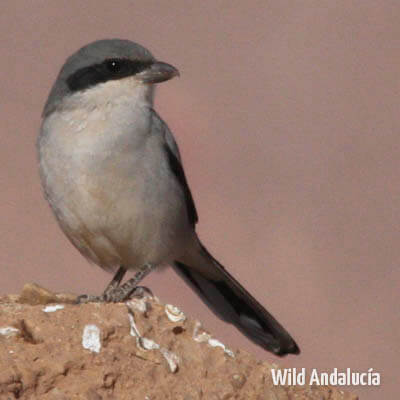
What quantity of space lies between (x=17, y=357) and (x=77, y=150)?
1.66m

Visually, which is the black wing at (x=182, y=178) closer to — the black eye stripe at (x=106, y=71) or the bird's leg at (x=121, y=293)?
the black eye stripe at (x=106, y=71)

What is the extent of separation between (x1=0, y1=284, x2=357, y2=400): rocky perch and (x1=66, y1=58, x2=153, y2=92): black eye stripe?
1.56m

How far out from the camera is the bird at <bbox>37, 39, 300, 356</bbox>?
175 inches

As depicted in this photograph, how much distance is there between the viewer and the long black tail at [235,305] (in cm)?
518

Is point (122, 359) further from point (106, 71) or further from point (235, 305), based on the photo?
point (235, 305)

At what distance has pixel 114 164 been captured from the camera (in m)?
4.44

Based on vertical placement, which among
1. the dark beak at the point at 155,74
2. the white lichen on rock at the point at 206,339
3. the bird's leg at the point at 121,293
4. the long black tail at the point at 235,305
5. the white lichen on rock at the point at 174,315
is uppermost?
the dark beak at the point at 155,74

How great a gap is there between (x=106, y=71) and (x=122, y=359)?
1.99 metres

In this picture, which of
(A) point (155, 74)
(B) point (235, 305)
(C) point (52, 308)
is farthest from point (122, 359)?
(B) point (235, 305)

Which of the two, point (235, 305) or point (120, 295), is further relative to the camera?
point (235, 305)

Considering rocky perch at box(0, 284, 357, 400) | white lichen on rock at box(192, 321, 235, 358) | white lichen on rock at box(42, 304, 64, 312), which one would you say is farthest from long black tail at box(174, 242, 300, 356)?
white lichen on rock at box(42, 304, 64, 312)

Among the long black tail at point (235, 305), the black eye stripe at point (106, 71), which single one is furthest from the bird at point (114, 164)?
the long black tail at point (235, 305)

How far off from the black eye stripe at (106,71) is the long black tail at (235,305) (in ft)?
4.25

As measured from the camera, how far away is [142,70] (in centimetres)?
471
